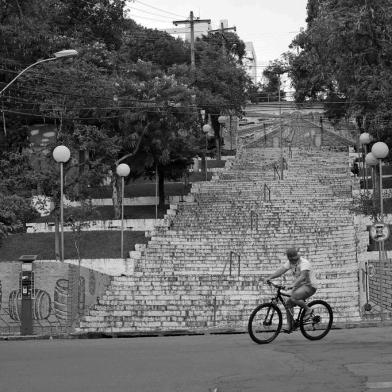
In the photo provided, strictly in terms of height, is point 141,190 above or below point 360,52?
below

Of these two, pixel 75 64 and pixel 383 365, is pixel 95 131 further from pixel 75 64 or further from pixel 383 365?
pixel 383 365

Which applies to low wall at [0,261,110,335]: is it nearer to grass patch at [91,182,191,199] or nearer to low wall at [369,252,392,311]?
low wall at [369,252,392,311]

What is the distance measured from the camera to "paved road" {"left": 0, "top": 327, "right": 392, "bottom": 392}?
877 centimetres

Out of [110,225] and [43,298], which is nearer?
[43,298]

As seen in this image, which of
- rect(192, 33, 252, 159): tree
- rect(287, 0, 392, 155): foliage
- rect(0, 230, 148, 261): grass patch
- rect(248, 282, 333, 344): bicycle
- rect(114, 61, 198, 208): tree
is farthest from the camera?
rect(192, 33, 252, 159): tree

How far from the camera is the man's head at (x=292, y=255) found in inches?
529

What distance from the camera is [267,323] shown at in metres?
13.1

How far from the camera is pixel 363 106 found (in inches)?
1374

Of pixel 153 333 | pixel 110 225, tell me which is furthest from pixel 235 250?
pixel 153 333

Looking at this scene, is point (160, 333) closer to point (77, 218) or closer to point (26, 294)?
point (26, 294)

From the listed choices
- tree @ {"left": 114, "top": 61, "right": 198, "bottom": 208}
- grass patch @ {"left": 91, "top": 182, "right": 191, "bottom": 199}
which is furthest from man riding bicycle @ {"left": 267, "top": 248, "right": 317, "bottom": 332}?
grass patch @ {"left": 91, "top": 182, "right": 191, "bottom": 199}

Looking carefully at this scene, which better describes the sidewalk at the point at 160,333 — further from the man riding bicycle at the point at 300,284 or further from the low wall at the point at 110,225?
the low wall at the point at 110,225

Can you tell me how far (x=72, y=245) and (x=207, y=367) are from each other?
2510 centimetres

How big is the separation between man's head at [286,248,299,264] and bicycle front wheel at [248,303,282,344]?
0.96 m
